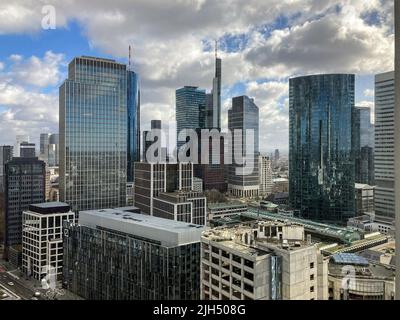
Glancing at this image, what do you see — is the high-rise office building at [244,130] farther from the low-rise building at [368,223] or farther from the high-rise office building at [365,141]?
the low-rise building at [368,223]

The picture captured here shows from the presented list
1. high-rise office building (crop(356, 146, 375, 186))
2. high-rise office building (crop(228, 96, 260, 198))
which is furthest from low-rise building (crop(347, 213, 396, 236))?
high-rise office building (crop(228, 96, 260, 198))

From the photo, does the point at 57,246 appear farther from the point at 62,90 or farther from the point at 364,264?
the point at 364,264

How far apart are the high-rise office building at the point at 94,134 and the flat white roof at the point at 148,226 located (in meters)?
3.80

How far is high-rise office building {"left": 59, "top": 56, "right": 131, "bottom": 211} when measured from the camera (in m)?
10.6

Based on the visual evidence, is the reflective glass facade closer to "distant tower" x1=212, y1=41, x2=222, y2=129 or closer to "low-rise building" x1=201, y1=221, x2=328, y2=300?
"distant tower" x1=212, y1=41, x2=222, y2=129

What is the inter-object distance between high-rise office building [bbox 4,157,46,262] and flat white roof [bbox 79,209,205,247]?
278 centimetres

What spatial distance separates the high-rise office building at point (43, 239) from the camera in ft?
25.6

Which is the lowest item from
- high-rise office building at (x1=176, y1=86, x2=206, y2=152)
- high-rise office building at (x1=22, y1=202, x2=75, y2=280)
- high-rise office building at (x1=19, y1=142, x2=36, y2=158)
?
high-rise office building at (x1=22, y1=202, x2=75, y2=280)

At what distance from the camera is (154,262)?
5332mm

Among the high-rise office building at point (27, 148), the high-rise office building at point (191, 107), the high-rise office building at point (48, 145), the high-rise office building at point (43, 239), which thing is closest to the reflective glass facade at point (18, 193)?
the high-rise office building at point (43, 239)

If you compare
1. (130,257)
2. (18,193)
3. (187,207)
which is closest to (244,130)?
(130,257)

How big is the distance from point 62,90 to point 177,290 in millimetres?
8566
